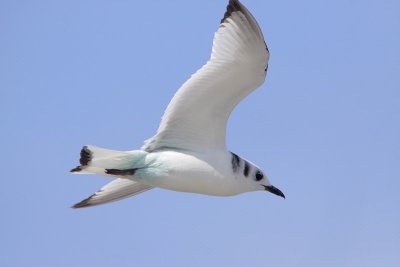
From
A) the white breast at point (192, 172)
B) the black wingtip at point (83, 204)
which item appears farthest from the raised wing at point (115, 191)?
the white breast at point (192, 172)

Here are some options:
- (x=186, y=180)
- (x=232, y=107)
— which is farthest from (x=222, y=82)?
(x=186, y=180)

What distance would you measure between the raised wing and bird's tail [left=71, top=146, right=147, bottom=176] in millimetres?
997

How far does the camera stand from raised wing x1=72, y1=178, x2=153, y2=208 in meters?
13.5

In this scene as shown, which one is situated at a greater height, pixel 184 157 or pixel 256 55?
pixel 256 55

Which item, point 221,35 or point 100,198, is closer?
point 221,35

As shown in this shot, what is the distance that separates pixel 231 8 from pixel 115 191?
8.31 feet

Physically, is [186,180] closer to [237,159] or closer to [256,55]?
[237,159]

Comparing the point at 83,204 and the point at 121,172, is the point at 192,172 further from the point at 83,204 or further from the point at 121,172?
the point at 83,204

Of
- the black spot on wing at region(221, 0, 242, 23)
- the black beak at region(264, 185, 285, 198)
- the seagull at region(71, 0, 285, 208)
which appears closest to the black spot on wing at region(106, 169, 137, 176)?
the seagull at region(71, 0, 285, 208)

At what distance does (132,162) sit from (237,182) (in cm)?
113

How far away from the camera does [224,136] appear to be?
12.7m

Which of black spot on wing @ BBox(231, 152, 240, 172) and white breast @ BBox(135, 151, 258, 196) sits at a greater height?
black spot on wing @ BBox(231, 152, 240, 172)

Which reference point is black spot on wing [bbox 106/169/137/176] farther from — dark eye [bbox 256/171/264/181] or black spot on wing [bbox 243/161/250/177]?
dark eye [bbox 256/171/264/181]


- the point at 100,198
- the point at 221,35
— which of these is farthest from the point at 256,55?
the point at 100,198
